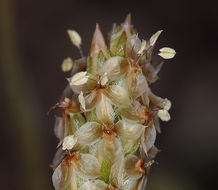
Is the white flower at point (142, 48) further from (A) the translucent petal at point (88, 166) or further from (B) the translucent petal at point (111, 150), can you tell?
(A) the translucent petal at point (88, 166)

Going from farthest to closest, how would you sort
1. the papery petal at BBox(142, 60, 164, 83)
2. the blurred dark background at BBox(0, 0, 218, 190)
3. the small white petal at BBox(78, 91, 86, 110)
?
the blurred dark background at BBox(0, 0, 218, 190), the papery petal at BBox(142, 60, 164, 83), the small white petal at BBox(78, 91, 86, 110)

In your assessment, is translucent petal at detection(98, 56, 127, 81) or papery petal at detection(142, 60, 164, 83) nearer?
translucent petal at detection(98, 56, 127, 81)

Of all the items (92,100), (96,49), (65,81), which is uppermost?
(96,49)

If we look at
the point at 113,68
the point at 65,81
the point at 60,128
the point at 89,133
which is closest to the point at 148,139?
the point at 89,133

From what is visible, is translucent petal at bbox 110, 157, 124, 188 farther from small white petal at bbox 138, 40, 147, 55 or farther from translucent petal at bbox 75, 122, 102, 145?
small white petal at bbox 138, 40, 147, 55

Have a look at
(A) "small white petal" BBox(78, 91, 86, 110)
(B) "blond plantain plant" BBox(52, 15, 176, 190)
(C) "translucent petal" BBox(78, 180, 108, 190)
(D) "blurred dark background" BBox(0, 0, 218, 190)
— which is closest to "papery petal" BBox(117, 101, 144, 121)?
(B) "blond plantain plant" BBox(52, 15, 176, 190)

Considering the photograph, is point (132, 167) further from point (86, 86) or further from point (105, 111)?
point (86, 86)
